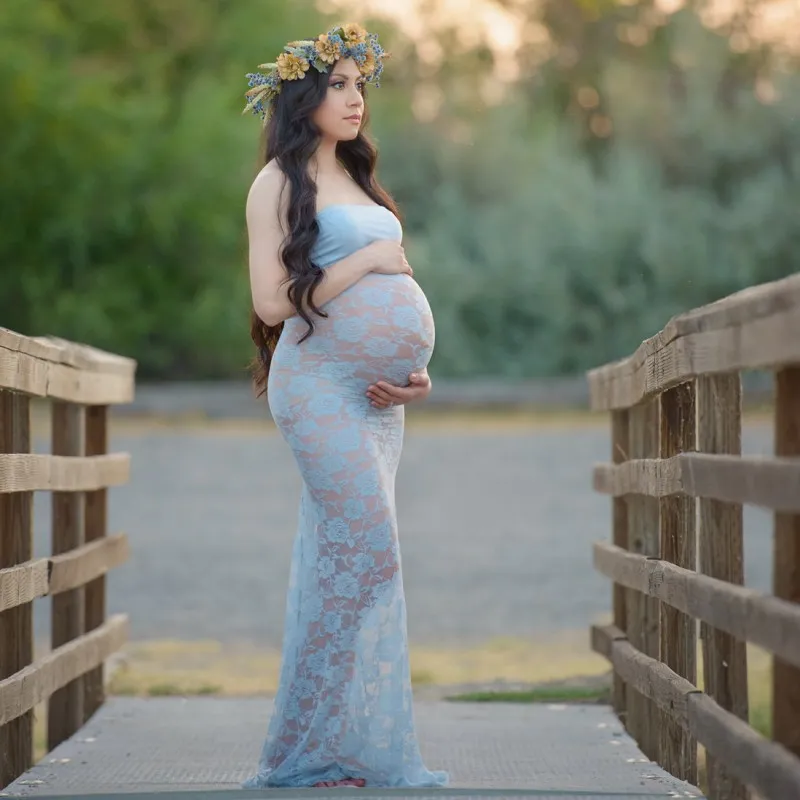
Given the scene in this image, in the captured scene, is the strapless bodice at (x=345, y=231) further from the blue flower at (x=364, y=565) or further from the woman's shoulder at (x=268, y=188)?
the blue flower at (x=364, y=565)

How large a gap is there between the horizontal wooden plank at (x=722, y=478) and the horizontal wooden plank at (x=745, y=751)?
19.2 inches

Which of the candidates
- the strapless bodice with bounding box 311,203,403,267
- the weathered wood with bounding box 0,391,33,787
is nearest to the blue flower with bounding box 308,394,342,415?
the strapless bodice with bounding box 311,203,403,267

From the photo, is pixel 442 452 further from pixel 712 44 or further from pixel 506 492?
pixel 712 44

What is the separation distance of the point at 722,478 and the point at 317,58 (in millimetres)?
1635

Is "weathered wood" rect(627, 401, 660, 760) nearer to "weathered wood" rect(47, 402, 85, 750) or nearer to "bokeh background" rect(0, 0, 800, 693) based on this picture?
"weathered wood" rect(47, 402, 85, 750)

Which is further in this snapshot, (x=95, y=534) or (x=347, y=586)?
(x=95, y=534)

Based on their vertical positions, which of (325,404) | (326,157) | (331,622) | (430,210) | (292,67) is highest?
(430,210)

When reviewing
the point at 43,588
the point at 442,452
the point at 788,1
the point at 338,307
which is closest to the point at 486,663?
the point at 43,588

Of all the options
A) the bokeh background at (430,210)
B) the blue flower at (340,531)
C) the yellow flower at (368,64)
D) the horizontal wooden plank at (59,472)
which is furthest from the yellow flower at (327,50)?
the bokeh background at (430,210)

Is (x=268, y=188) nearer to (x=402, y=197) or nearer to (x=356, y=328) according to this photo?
(x=356, y=328)

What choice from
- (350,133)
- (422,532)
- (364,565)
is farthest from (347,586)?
(422,532)

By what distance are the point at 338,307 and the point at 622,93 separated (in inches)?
1003

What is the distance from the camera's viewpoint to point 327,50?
14.6ft

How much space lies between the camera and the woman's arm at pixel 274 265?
424 centimetres
